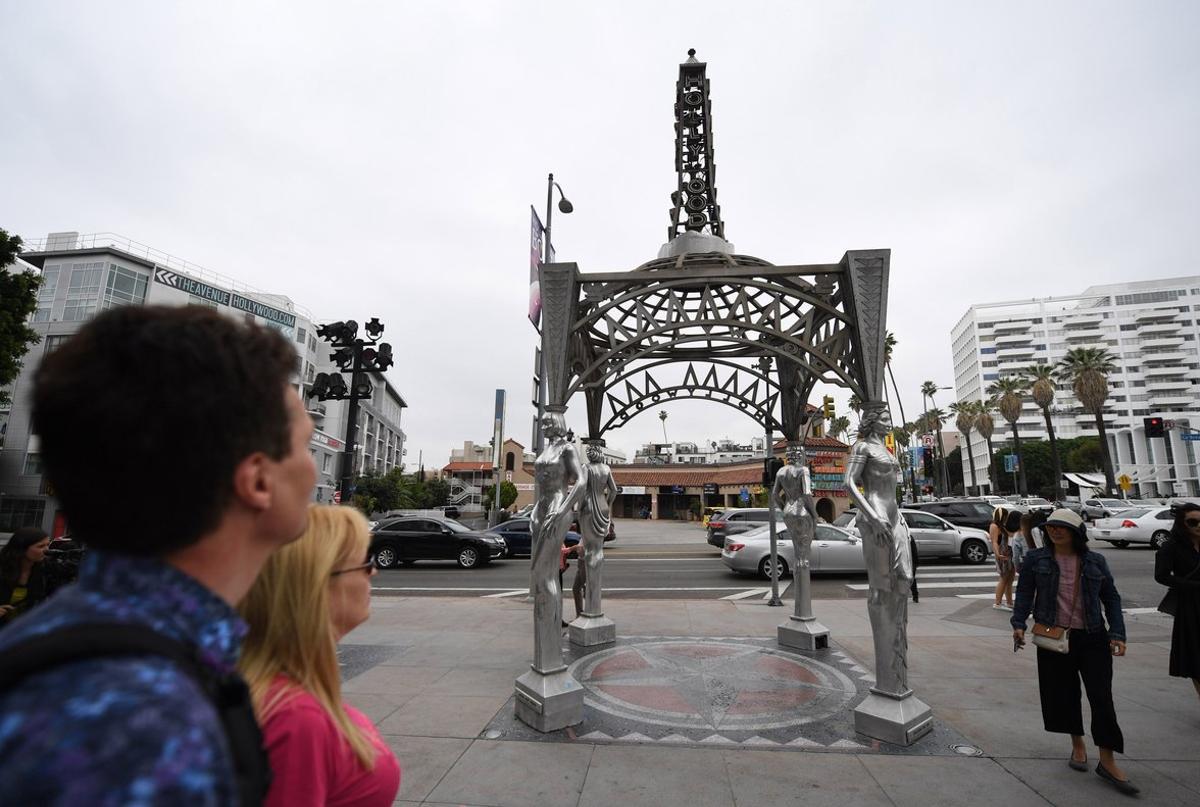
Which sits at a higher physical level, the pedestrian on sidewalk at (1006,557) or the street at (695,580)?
the pedestrian on sidewalk at (1006,557)

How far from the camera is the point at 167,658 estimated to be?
694mm

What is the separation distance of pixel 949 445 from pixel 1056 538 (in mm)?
109415

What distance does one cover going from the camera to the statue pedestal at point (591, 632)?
6.99 meters

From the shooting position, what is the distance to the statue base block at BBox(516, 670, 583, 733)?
14.5 feet

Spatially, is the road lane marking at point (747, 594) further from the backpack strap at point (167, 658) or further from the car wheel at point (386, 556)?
the backpack strap at point (167, 658)

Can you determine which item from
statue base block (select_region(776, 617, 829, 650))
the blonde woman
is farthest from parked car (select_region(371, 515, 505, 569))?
the blonde woman

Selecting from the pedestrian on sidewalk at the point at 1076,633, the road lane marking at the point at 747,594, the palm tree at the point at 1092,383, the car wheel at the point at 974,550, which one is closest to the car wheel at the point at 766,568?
the road lane marking at the point at 747,594

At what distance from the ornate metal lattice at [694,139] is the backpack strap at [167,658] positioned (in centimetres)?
735

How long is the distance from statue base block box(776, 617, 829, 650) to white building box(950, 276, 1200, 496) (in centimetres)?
8803

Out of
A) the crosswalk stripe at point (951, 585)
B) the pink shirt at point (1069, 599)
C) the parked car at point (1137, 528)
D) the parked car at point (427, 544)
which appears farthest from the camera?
the parked car at point (1137, 528)

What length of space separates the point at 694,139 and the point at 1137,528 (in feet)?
65.2

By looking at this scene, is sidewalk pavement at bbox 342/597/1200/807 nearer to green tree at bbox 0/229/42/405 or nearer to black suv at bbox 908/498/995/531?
black suv at bbox 908/498/995/531

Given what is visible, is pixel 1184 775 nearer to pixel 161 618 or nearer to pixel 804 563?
pixel 804 563

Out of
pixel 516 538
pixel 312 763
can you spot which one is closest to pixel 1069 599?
pixel 312 763
